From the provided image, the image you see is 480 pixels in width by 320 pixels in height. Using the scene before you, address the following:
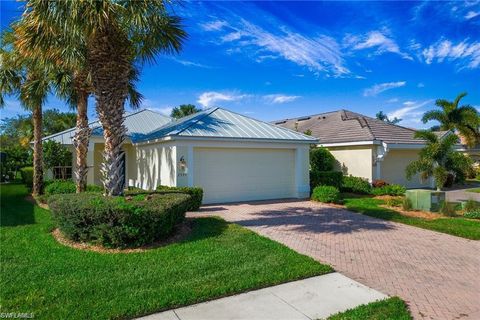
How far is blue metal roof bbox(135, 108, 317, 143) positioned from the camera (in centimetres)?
1382

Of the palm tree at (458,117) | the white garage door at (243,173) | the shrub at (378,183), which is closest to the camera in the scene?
the white garage door at (243,173)

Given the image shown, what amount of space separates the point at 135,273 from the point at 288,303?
2.69m

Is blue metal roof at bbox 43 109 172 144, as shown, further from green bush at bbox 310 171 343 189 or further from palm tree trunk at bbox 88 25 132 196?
green bush at bbox 310 171 343 189

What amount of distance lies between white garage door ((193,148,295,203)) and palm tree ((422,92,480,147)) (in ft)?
59.9

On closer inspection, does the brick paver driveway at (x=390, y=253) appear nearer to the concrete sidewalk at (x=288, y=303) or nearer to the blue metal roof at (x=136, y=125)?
the concrete sidewalk at (x=288, y=303)

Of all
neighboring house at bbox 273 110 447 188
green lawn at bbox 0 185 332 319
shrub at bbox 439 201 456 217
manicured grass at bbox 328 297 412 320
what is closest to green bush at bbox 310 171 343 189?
neighboring house at bbox 273 110 447 188

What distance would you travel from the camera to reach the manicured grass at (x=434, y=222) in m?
9.11

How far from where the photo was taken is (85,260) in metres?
6.30

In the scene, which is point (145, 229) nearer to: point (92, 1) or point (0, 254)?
point (0, 254)

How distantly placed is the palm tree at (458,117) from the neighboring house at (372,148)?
7.97 metres

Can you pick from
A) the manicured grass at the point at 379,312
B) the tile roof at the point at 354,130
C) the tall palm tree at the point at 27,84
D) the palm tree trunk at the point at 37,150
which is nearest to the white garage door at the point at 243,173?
the tile roof at the point at 354,130

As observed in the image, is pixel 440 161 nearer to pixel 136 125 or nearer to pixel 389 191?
pixel 389 191

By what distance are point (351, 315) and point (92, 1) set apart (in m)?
8.28

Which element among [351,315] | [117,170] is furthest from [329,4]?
[351,315]
